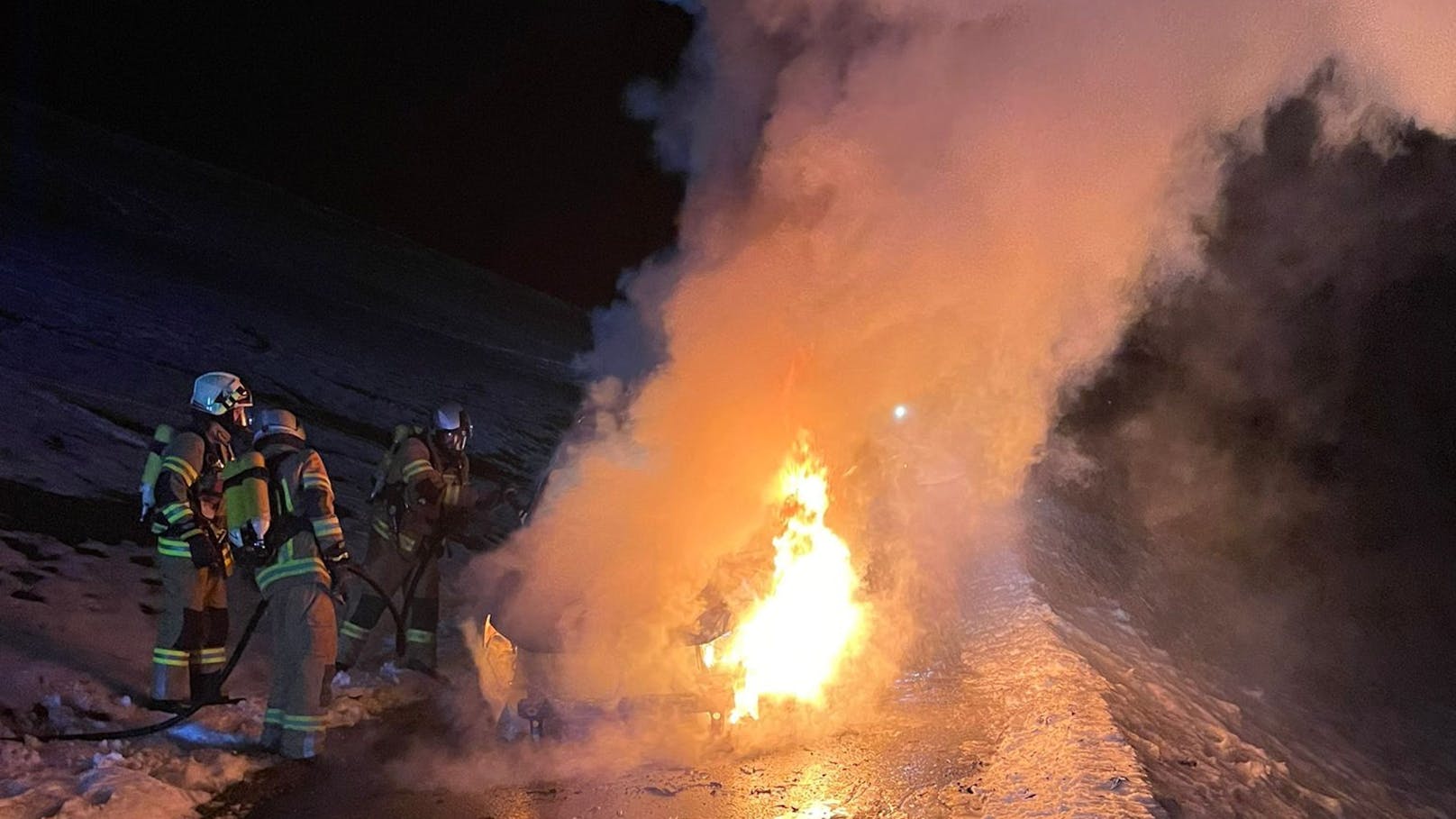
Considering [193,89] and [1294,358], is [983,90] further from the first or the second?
[193,89]

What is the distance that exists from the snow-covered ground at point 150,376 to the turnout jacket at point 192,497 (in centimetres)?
93

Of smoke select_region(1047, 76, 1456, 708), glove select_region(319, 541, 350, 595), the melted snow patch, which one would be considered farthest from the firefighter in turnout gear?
smoke select_region(1047, 76, 1456, 708)

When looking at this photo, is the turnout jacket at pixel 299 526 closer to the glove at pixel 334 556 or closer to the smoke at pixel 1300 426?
the glove at pixel 334 556

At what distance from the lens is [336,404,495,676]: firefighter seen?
6.52 m

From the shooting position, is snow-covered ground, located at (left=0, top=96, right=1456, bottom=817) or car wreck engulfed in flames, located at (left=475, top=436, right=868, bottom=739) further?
car wreck engulfed in flames, located at (left=475, top=436, right=868, bottom=739)

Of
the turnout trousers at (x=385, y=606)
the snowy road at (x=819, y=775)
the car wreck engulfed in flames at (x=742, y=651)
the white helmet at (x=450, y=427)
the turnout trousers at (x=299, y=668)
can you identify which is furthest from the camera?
the white helmet at (x=450, y=427)

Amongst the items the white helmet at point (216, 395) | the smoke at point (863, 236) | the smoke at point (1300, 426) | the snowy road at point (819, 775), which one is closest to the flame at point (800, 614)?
the smoke at point (863, 236)

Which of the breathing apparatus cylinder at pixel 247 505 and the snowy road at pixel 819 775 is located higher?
the breathing apparatus cylinder at pixel 247 505

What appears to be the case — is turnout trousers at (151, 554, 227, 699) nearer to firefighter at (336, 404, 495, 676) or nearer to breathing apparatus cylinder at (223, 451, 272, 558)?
breathing apparatus cylinder at (223, 451, 272, 558)

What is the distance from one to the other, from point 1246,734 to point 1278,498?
304 inches

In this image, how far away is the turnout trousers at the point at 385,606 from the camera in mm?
6500

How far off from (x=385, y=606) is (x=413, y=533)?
1.89ft

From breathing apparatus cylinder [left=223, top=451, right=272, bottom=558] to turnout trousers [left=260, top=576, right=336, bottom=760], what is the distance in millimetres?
298

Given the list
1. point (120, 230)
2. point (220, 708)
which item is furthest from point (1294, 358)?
point (120, 230)
